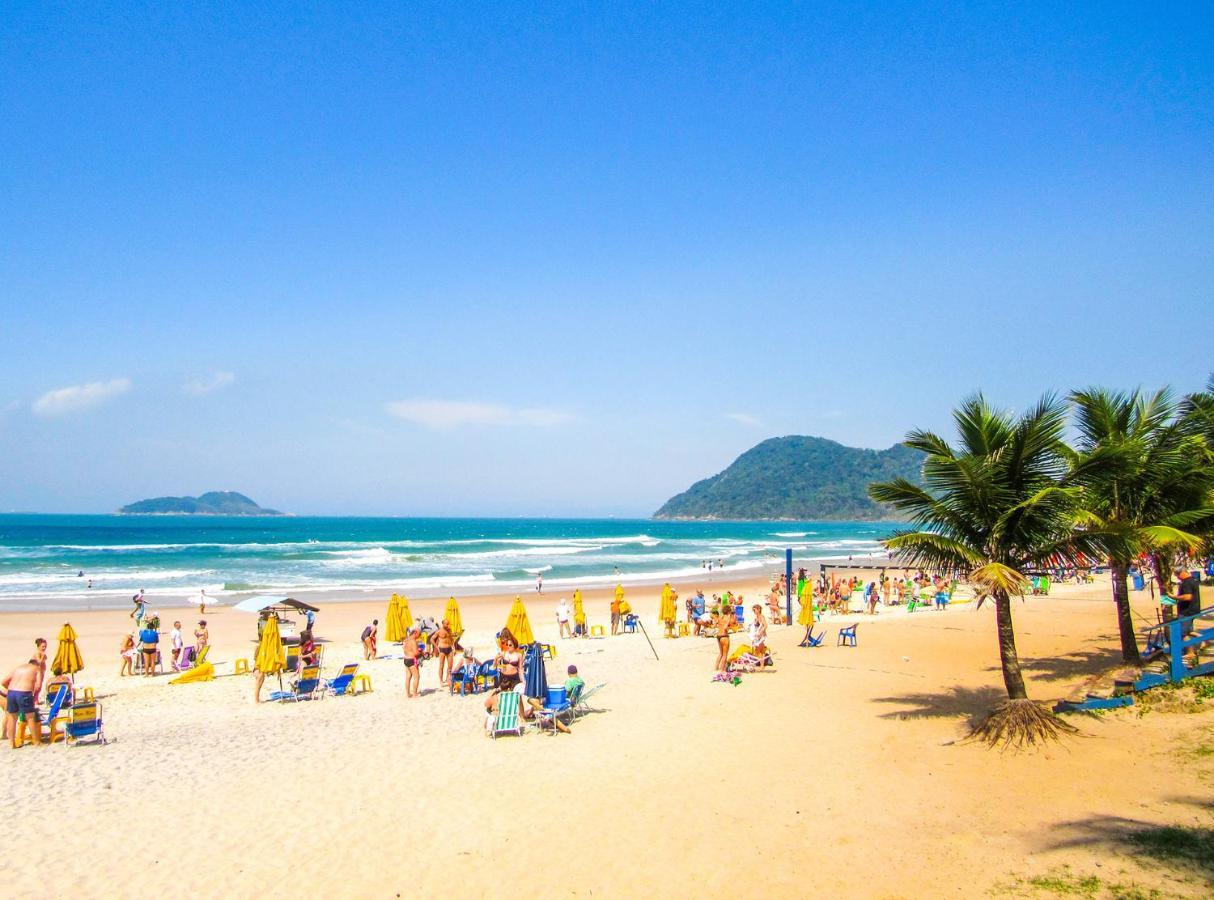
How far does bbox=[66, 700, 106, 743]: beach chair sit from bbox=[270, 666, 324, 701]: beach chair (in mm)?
2973

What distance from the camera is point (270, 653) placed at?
41.7 feet

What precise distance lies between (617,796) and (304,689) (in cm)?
726

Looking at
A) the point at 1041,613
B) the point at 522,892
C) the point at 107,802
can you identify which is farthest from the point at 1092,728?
the point at 1041,613

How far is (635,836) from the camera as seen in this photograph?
6.68m

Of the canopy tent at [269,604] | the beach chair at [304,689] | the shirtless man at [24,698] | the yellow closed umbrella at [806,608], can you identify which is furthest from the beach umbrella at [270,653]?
the yellow closed umbrella at [806,608]

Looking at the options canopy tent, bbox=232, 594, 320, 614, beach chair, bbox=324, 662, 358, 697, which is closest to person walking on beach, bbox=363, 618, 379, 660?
canopy tent, bbox=232, 594, 320, 614

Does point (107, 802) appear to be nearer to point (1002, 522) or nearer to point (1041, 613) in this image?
point (1002, 522)

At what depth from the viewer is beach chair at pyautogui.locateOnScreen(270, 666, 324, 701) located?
1270cm

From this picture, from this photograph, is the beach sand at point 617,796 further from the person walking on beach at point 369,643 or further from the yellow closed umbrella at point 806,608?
the yellow closed umbrella at point 806,608

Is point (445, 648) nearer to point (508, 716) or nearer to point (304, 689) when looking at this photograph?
point (304, 689)

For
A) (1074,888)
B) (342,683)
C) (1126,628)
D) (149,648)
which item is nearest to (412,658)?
(342,683)

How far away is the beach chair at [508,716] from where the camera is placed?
10023mm

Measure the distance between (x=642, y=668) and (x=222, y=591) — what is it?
88.4ft

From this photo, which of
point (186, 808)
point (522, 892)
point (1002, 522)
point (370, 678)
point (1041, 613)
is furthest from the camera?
point (1041, 613)
